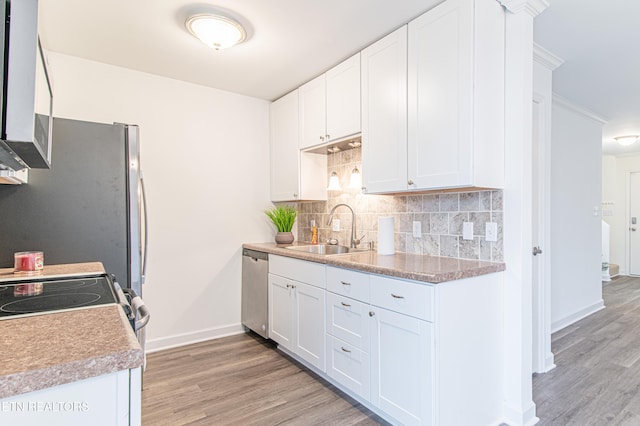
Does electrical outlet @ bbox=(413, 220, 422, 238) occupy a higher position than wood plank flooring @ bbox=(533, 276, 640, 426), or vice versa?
electrical outlet @ bbox=(413, 220, 422, 238)

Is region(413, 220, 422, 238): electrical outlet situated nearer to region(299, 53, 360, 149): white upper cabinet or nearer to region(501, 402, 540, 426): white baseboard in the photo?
region(299, 53, 360, 149): white upper cabinet

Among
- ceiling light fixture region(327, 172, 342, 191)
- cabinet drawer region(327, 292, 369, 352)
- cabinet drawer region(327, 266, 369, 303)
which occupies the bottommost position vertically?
cabinet drawer region(327, 292, 369, 352)

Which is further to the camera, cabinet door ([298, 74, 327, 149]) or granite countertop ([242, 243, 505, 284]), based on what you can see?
cabinet door ([298, 74, 327, 149])

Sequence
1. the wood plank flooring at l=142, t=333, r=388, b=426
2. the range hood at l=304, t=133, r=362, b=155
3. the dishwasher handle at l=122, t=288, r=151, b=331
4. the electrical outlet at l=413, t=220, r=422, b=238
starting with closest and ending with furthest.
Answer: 1. the dishwasher handle at l=122, t=288, r=151, b=331
2. the wood plank flooring at l=142, t=333, r=388, b=426
3. the electrical outlet at l=413, t=220, r=422, b=238
4. the range hood at l=304, t=133, r=362, b=155

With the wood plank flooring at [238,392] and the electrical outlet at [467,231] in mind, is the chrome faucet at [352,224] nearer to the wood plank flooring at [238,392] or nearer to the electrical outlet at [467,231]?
the electrical outlet at [467,231]

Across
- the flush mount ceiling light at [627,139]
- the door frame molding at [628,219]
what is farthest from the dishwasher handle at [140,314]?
the door frame molding at [628,219]

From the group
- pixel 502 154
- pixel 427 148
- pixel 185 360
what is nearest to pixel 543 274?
pixel 502 154

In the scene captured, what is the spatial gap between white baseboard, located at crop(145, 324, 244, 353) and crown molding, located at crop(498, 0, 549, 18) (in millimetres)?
3385

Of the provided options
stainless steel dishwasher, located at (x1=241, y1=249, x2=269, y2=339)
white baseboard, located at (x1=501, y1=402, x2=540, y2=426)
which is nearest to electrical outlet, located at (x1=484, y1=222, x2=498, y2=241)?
white baseboard, located at (x1=501, y1=402, x2=540, y2=426)

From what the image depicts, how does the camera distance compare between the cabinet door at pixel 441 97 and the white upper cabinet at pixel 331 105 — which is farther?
the white upper cabinet at pixel 331 105

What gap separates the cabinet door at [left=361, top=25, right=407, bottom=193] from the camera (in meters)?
2.19

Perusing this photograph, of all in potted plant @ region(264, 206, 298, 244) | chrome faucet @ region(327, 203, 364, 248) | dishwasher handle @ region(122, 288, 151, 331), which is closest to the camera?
dishwasher handle @ region(122, 288, 151, 331)

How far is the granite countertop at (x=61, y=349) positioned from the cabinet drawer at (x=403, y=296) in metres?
1.29

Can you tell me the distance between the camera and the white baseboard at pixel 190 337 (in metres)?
2.97
